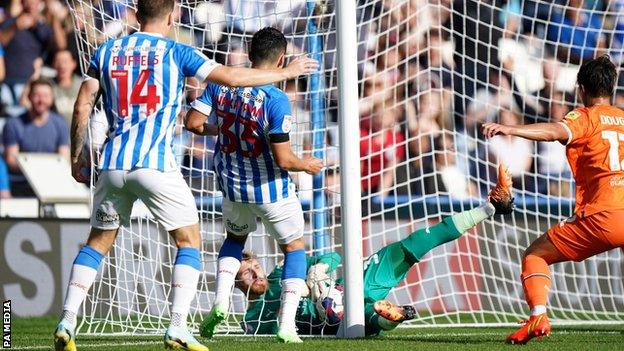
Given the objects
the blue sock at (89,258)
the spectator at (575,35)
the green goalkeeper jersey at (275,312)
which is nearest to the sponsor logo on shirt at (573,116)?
the green goalkeeper jersey at (275,312)

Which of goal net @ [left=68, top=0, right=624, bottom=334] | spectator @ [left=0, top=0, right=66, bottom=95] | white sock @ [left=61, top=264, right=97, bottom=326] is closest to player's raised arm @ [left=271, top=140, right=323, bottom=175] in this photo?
white sock @ [left=61, top=264, right=97, bottom=326]

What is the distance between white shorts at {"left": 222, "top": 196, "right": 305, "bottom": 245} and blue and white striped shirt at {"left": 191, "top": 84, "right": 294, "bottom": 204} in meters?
0.05

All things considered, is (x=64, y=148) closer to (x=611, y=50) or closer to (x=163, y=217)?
(x=611, y=50)

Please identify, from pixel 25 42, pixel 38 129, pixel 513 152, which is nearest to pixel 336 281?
pixel 513 152

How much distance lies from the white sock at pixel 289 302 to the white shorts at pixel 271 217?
242 millimetres

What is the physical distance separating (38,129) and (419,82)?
14.4 ft

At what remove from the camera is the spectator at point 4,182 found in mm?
11992

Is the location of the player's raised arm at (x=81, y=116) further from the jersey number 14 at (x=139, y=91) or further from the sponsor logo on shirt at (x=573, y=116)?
the sponsor logo on shirt at (x=573, y=116)

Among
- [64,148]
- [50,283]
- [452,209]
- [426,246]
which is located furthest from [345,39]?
[64,148]

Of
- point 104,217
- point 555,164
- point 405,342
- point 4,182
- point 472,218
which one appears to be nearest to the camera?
point 104,217

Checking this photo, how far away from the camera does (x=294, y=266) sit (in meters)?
6.90

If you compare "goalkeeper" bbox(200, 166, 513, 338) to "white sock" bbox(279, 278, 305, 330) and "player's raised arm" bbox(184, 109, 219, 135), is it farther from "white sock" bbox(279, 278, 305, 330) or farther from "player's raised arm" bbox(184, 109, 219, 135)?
"player's raised arm" bbox(184, 109, 219, 135)

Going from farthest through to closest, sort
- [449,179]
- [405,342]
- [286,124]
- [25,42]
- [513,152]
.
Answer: [25,42] → [513,152] → [449,179] → [405,342] → [286,124]

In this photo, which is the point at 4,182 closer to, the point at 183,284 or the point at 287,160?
the point at 287,160
